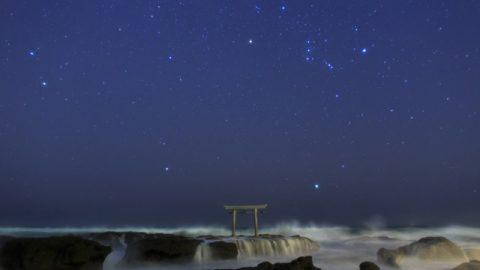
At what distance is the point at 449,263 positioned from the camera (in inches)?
904

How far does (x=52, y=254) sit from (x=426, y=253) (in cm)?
1766

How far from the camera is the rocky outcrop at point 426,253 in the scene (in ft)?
75.2

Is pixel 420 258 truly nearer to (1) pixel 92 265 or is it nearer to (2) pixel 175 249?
(2) pixel 175 249

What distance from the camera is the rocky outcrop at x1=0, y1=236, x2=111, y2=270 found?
743 inches

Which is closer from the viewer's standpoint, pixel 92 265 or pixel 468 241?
pixel 92 265

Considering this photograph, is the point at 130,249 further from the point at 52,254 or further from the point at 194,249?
the point at 52,254

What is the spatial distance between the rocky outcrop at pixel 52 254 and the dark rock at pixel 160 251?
13.3 ft

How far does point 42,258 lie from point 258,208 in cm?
1571

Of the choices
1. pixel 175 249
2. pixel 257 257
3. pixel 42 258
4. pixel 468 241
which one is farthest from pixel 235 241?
pixel 468 241

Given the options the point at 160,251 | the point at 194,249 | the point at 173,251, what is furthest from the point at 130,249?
the point at 194,249

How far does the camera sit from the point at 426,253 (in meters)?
23.0

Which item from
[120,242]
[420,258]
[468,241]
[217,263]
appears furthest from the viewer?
[468,241]

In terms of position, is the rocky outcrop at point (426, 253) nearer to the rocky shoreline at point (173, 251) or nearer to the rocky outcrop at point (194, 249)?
the rocky shoreline at point (173, 251)

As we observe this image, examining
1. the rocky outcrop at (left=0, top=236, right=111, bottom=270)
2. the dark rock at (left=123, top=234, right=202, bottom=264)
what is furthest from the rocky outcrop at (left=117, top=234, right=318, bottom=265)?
the rocky outcrop at (left=0, top=236, right=111, bottom=270)
